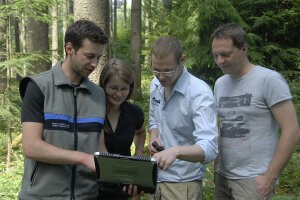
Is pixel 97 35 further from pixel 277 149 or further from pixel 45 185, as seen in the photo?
pixel 277 149

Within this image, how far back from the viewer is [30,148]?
1.94 meters

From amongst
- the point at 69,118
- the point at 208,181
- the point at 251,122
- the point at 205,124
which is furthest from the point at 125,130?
the point at 208,181

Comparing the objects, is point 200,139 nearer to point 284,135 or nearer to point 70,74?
point 284,135

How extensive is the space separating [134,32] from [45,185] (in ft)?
34.6

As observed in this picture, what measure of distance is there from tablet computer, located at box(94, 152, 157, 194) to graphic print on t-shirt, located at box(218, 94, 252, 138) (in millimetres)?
969

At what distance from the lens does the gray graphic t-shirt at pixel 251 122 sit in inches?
94.0

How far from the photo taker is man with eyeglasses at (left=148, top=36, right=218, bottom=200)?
7.25ft

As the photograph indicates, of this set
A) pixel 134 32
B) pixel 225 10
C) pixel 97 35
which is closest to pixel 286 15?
pixel 225 10

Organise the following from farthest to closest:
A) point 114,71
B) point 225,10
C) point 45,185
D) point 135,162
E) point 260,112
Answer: point 225,10 → point 114,71 → point 260,112 → point 45,185 → point 135,162

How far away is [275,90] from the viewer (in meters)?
2.32

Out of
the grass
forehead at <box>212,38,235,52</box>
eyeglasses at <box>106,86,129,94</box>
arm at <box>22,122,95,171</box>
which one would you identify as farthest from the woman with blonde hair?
the grass

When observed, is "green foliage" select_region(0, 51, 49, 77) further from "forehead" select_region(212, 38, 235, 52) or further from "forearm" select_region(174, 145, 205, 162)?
"forearm" select_region(174, 145, 205, 162)

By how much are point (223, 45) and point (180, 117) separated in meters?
0.73

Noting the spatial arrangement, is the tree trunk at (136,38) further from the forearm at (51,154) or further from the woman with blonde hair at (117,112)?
the forearm at (51,154)
